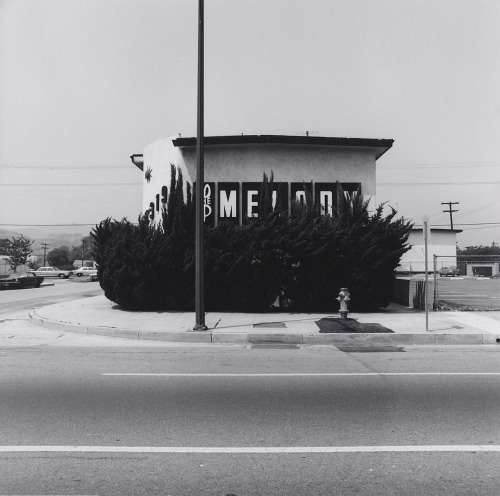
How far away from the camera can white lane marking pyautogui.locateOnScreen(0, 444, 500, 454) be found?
466 centimetres

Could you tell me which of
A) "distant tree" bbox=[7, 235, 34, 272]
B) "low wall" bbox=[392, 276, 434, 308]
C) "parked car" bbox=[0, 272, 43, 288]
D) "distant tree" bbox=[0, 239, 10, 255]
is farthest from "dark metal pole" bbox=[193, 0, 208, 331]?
"distant tree" bbox=[0, 239, 10, 255]

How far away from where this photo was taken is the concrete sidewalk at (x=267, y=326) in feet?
38.2

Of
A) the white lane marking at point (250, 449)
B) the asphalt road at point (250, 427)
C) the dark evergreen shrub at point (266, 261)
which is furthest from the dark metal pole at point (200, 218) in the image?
the white lane marking at point (250, 449)

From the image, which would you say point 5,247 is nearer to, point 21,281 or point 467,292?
point 21,281

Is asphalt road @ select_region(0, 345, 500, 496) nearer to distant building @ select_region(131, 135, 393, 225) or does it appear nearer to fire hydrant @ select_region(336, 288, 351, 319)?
fire hydrant @ select_region(336, 288, 351, 319)

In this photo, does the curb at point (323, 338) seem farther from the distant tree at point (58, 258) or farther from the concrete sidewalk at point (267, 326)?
the distant tree at point (58, 258)

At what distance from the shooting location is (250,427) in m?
5.37

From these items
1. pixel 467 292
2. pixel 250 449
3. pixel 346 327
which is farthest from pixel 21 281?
pixel 250 449

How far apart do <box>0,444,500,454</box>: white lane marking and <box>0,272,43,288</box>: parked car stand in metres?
33.1

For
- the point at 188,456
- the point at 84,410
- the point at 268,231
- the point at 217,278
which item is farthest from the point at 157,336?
the point at 188,456

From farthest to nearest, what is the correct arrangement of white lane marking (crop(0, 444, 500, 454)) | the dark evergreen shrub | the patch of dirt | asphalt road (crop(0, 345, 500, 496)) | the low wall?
1. the low wall
2. the dark evergreen shrub
3. the patch of dirt
4. white lane marking (crop(0, 444, 500, 454))
5. asphalt road (crop(0, 345, 500, 496))

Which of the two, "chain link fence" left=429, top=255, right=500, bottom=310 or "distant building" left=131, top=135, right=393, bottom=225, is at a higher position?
"distant building" left=131, top=135, right=393, bottom=225

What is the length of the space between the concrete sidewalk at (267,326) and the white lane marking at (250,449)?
22.1 feet

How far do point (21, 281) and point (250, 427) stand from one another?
1337 inches
